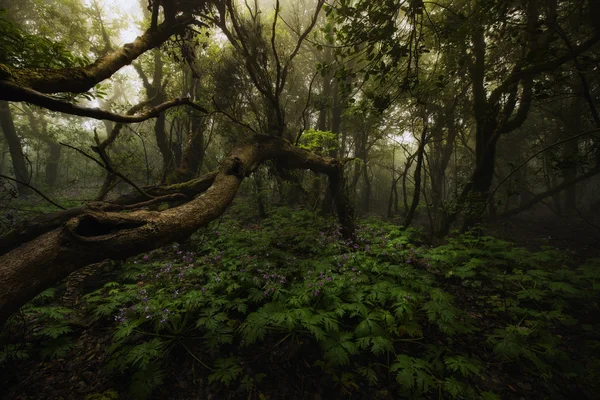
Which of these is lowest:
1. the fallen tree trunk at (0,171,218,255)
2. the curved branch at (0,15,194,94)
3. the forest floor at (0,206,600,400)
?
the forest floor at (0,206,600,400)

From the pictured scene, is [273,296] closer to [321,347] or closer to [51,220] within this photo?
[321,347]

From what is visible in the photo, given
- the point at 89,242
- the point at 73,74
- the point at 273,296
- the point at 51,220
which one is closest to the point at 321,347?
the point at 273,296

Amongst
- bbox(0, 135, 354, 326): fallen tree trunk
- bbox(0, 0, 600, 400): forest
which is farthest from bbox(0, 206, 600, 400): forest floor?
bbox(0, 135, 354, 326): fallen tree trunk

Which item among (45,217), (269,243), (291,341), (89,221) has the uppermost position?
(89,221)

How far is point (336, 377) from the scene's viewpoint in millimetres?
3455

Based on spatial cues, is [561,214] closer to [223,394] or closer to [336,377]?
[336,377]

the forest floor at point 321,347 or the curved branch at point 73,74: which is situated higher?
the curved branch at point 73,74

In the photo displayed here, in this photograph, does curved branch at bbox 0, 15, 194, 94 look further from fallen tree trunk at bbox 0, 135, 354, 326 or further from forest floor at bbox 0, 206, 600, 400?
forest floor at bbox 0, 206, 600, 400

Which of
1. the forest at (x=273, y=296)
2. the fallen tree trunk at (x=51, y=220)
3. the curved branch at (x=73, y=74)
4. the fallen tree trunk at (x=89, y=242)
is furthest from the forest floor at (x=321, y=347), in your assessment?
the curved branch at (x=73, y=74)

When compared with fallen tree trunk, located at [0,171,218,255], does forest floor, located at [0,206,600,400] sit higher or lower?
lower

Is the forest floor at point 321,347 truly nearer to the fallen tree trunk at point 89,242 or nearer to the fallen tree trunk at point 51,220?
the fallen tree trunk at point 51,220

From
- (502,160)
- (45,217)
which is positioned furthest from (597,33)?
(502,160)

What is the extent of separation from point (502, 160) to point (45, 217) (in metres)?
27.0

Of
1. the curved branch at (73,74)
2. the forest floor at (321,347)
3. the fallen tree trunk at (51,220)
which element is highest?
the curved branch at (73,74)
